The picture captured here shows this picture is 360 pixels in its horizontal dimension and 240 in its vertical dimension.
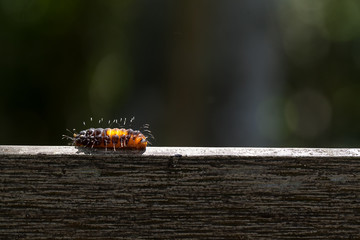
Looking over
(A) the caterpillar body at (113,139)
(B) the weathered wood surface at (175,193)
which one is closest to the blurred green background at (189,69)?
(A) the caterpillar body at (113,139)

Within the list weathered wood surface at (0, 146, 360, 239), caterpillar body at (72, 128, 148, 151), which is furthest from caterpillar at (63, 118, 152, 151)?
weathered wood surface at (0, 146, 360, 239)

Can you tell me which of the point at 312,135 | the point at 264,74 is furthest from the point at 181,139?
the point at 312,135

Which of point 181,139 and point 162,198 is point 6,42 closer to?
point 181,139

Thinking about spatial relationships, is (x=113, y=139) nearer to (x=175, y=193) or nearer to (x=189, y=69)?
(x=175, y=193)

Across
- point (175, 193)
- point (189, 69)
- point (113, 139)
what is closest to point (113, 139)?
point (113, 139)

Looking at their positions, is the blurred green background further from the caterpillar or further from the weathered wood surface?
the weathered wood surface

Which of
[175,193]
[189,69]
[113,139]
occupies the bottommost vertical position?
[175,193]
